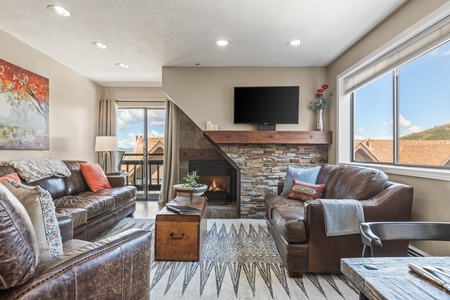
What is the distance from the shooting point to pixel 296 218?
2158 mm

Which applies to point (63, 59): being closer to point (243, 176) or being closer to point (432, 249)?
point (243, 176)

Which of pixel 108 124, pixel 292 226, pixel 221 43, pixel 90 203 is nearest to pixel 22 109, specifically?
pixel 90 203

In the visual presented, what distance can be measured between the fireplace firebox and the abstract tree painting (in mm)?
2528

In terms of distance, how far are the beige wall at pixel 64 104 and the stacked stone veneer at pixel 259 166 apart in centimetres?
263

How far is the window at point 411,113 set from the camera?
214 cm

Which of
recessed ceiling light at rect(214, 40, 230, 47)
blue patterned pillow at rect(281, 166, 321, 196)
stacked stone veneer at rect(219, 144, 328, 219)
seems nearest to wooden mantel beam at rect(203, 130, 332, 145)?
stacked stone veneer at rect(219, 144, 328, 219)

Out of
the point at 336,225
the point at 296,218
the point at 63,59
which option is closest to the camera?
the point at 336,225

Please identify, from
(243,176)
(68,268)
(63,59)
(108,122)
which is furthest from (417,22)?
(108,122)

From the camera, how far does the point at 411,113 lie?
8.09 feet

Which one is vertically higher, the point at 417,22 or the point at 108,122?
the point at 417,22

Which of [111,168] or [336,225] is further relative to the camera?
[111,168]

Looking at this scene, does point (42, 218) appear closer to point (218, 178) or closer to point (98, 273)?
point (98, 273)

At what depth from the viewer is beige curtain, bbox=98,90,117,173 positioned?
5238 millimetres

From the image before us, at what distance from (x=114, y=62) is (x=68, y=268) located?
3.75 metres
